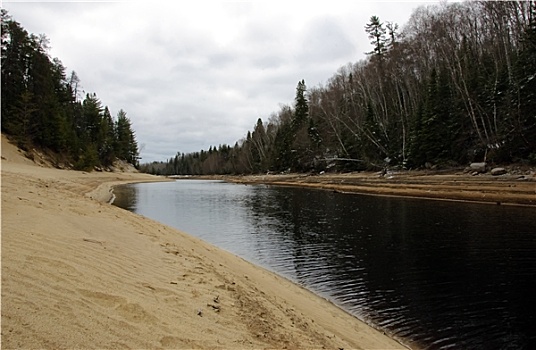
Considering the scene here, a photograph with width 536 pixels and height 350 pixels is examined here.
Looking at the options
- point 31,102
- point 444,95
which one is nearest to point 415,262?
point 444,95

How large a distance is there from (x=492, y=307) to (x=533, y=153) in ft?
95.6

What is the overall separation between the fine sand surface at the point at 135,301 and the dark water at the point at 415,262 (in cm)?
133

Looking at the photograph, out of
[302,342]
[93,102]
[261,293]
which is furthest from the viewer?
[93,102]

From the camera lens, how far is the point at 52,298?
411 cm

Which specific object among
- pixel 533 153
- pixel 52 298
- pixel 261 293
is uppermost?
pixel 533 153

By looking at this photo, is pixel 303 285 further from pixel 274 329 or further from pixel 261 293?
pixel 274 329

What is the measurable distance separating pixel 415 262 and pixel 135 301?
9780mm

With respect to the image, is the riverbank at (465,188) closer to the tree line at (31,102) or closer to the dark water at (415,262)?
the dark water at (415,262)

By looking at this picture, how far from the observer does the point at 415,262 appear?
1166cm

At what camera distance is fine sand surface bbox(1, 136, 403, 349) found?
3.70 m

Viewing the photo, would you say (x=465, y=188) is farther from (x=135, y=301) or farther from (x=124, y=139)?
(x=124, y=139)

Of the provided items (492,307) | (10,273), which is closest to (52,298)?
(10,273)

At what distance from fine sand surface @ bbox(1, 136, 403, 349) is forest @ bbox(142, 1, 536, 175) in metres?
33.0

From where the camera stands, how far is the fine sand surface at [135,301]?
146 inches
